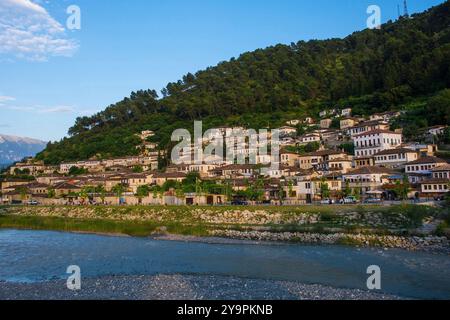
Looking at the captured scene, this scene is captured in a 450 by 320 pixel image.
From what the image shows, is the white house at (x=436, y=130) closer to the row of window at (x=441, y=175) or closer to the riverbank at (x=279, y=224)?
the row of window at (x=441, y=175)

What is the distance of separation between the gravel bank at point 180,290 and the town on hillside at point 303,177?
27.3 meters

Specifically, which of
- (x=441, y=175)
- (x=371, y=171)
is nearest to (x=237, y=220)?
A: (x=371, y=171)

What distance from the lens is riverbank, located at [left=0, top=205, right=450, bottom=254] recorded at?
93.2ft

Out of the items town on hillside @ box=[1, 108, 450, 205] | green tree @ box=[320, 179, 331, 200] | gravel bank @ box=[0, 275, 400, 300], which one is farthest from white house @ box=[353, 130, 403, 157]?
gravel bank @ box=[0, 275, 400, 300]

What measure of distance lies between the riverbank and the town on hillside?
816cm

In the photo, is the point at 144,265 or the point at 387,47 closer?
the point at 144,265

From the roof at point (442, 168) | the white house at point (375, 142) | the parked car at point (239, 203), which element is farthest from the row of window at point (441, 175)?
the parked car at point (239, 203)

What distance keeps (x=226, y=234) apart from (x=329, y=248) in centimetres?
881

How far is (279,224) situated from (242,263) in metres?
12.3

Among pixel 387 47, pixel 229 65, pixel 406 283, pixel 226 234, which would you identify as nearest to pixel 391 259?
pixel 406 283

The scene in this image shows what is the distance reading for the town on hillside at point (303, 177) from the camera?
47.0 metres

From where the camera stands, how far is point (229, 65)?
149250mm
